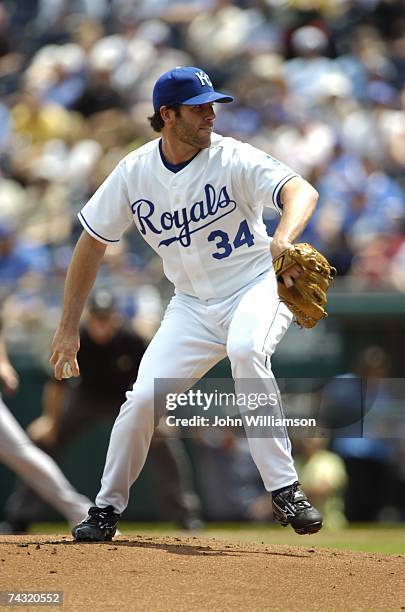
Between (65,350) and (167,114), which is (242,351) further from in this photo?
(167,114)

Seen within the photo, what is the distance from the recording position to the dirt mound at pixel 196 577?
4.50 metres

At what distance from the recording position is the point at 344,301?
10078mm

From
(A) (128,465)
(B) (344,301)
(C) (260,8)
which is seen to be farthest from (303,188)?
(C) (260,8)

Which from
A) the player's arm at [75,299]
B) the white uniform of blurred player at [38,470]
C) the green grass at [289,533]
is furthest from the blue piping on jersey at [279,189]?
the green grass at [289,533]

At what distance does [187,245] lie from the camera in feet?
18.1

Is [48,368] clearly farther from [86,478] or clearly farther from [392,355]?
[392,355]

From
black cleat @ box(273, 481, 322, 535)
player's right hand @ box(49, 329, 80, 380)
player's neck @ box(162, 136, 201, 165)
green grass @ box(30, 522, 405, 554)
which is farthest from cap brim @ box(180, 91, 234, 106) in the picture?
green grass @ box(30, 522, 405, 554)

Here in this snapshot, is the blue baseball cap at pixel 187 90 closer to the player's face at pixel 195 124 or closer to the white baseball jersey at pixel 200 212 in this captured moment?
the player's face at pixel 195 124

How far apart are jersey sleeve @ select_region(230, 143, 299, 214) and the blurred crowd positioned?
4.56m

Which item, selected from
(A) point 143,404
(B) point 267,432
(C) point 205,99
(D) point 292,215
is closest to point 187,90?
(C) point 205,99

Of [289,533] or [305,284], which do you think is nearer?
[305,284]

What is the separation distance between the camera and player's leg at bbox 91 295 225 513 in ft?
17.8

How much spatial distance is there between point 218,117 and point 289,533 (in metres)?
5.23

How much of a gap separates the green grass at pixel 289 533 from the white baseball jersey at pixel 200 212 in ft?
9.50
